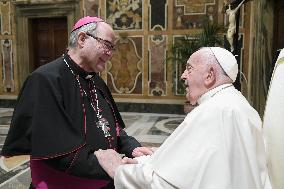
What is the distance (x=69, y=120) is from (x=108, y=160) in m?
0.33

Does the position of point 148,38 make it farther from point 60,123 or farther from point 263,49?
point 60,123

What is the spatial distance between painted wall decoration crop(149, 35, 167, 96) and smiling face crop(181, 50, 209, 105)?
6759mm

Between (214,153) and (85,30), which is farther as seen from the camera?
(85,30)

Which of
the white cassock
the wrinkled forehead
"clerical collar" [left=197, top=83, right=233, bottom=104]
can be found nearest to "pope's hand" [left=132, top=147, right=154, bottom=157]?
the white cassock

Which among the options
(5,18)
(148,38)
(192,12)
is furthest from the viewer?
(5,18)

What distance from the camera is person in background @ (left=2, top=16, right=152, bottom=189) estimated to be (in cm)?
179

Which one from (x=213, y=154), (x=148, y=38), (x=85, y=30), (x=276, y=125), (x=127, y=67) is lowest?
(x=213, y=154)

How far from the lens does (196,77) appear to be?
179 centimetres

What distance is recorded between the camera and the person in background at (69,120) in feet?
5.87

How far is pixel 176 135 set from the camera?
65.2 inches

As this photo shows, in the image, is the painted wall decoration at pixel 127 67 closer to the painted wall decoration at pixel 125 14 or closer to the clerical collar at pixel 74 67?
the painted wall decoration at pixel 125 14

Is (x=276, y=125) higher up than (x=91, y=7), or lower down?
lower down

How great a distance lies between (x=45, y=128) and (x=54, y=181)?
13.6 inches

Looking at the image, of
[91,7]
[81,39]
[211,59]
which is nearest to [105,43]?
[81,39]
